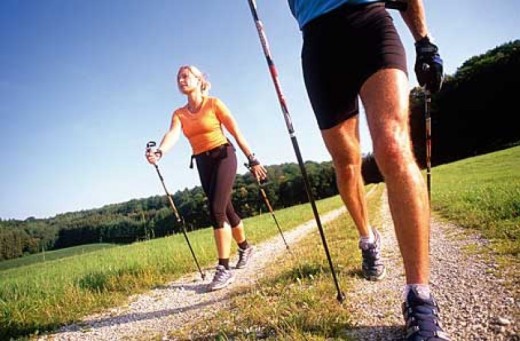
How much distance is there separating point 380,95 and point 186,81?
4211 millimetres

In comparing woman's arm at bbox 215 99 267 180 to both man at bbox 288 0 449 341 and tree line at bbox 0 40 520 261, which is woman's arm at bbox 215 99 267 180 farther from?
tree line at bbox 0 40 520 261

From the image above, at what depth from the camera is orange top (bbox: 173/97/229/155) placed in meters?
5.93

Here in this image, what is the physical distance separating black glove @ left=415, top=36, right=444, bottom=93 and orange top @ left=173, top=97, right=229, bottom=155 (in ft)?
12.5

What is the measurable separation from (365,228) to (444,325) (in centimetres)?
147

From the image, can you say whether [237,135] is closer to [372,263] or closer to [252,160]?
[252,160]

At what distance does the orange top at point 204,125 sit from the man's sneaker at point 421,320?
4.36 metres

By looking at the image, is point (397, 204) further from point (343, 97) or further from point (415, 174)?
point (343, 97)

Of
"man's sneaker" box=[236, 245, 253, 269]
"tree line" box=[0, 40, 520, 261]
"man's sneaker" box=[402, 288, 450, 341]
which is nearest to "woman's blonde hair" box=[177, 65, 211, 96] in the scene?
"man's sneaker" box=[236, 245, 253, 269]

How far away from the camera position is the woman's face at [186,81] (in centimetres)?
593

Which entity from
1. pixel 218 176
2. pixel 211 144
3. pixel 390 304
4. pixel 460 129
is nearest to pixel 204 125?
pixel 211 144

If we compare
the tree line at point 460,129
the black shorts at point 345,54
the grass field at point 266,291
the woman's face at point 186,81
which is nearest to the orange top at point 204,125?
the woman's face at point 186,81

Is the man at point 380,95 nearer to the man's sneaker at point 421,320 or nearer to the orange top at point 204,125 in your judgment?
the man's sneaker at point 421,320

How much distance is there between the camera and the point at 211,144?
5906 millimetres

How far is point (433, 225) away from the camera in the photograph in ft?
21.3
